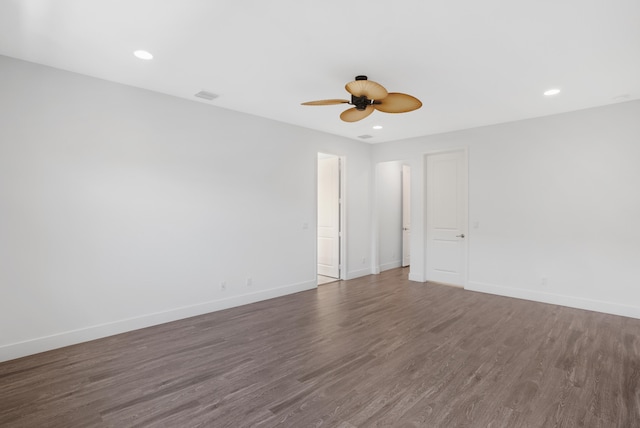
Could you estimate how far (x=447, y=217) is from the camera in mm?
5965

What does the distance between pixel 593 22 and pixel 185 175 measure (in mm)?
4278

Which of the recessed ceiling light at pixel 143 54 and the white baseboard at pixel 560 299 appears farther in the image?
the white baseboard at pixel 560 299

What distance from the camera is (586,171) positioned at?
14.6ft

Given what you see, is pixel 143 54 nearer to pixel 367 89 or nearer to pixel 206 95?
pixel 206 95

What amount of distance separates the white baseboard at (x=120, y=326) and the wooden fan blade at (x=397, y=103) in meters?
3.24

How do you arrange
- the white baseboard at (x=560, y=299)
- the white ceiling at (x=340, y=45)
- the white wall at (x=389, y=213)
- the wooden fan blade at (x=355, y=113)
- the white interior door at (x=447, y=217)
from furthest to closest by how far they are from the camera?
1. the white wall at (x=389, y=213)
2. the white interior door at (x=447, y=217)
3. the white baseboard at (x=560, y=299)
4. the wooden fan blade at (x=355, y=113)
5. the white ceiling at (x=340, y=45)

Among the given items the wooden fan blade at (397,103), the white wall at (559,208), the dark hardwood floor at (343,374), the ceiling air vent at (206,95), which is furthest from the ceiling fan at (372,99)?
the white wall at (559,208)

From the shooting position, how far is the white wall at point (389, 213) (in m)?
7.03

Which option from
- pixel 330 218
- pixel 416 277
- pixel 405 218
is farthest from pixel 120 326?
pixel 405 218

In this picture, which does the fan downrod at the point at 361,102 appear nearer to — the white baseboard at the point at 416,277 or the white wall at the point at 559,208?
the white wall at the point at 559,208

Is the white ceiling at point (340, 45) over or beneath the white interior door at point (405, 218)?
over

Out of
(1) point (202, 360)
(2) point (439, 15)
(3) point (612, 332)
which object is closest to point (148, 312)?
(1) point (202, 360)

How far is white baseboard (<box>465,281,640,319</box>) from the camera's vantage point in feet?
13.7

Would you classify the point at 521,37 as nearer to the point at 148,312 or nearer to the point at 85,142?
the point at 85,142
